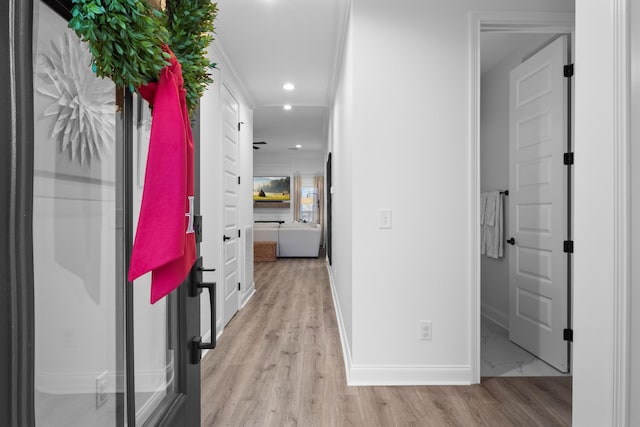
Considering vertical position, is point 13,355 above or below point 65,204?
below

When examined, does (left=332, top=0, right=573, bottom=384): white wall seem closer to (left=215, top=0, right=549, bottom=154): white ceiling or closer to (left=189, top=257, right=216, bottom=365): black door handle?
(left=215, top=0, right=549, bottom=154): white ceiling

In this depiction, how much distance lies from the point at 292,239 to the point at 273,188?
287 cm

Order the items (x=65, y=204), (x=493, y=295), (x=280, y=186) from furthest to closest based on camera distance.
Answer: (x=280, y=186) < (x=493, y=295) < (x=65, y=204)

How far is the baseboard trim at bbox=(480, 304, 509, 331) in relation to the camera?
3508 mm

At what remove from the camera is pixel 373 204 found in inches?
93.6

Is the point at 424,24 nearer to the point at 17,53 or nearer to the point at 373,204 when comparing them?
the point at 373,204

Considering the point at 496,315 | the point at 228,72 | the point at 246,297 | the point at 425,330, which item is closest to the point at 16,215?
the point at 425,330

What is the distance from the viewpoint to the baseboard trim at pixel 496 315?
3.51 meters

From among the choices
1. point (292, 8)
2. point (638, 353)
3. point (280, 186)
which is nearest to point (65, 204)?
point (638, 353)

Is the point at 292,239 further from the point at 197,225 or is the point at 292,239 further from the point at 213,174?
the point at 197,225

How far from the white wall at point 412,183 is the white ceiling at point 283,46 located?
1.99 ft

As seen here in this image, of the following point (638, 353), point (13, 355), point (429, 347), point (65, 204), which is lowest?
point (429, 347)

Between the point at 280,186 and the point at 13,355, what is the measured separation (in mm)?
10318

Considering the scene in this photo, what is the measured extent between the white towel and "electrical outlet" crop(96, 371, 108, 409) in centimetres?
346
